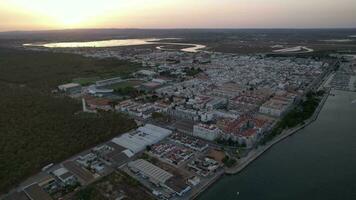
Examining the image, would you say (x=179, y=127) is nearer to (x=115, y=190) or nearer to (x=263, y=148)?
(x=263, y=148)

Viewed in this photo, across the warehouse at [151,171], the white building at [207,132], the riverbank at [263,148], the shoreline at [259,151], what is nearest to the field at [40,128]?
the warehouse at [151,171]

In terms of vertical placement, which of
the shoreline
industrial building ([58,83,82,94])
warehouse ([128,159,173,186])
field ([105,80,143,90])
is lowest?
the shoreline

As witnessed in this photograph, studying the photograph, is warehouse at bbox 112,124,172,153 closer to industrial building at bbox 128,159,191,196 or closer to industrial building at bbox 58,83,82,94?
industrial building at bbox 128,159,191,196

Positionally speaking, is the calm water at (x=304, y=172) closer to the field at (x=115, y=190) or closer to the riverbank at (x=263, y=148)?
the riverbank at (x=263, y=148)

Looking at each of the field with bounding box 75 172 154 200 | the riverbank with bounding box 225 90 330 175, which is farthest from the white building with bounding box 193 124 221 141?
the field with bounding box 75 172 154 200

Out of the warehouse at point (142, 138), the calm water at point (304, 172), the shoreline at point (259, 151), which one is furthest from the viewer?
the warehouse at point (142, 138)

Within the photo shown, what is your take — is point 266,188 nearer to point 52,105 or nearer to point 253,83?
point 52,105

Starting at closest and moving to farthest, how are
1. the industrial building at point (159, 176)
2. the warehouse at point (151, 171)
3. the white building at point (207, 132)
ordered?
1. the industrial building at point (159, 176)
2. the warehouse at point (151, 171)
3. the white building at point (207, 132)
